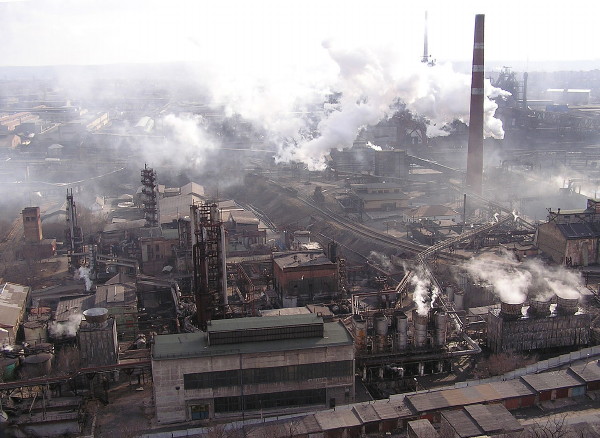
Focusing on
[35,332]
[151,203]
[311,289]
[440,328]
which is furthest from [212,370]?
[151,203]

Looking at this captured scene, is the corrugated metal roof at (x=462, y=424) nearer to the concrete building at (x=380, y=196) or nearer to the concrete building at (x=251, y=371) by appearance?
the concrete building at (x=251, y=371)

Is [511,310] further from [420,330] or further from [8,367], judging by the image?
[8,367]

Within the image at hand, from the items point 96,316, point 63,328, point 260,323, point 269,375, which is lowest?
point 63,328

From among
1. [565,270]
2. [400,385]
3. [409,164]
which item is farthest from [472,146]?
[400,385]

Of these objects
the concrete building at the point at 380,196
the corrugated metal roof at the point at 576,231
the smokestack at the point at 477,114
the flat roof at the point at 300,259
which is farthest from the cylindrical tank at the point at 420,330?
the smokestack at the point at 477,114

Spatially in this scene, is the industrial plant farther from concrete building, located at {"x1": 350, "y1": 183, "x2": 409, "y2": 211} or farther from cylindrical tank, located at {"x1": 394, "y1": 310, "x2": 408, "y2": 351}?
concrete building, located at {"x1": 350, "y1": 183, "x2": 409, "y2": 211}

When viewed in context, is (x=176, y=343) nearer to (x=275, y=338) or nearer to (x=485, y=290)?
(x=275, y=338)

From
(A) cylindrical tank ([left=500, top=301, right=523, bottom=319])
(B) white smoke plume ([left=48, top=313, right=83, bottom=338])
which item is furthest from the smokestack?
(B) white smoke plume ([left=48, top=313, right=83, bottom=338])
